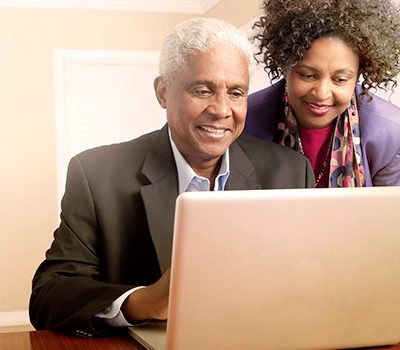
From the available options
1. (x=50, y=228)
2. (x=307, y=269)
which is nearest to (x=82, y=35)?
(x=50, y=228)

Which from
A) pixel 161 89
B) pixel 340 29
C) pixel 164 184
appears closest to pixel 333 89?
pixel 340 29

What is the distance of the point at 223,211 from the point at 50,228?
170 inches

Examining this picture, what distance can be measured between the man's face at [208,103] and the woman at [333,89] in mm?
336

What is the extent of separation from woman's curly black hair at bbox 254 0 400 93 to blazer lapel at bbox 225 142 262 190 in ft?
1.18

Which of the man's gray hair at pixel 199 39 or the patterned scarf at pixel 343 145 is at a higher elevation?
the man's gray hair at pixel 199 39

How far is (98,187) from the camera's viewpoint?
A: 1652 millimetres

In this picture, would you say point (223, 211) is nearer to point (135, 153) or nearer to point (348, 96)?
point (135, 153)

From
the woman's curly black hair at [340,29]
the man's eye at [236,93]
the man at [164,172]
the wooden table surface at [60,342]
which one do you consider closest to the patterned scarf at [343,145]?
the woman's curly black hair at [340,29]

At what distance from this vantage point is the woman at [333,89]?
6.35ft

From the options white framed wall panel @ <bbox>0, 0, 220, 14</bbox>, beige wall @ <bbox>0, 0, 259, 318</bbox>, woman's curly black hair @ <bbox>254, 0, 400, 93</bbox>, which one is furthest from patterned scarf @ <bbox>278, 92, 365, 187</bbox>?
white framed wall panel @ <bbox>0, 0, 220, 14</bbox>

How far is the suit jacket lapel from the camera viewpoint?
156 centimetres

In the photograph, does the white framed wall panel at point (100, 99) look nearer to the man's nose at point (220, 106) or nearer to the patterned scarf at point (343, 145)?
the patterned scarf at point (343, 145)

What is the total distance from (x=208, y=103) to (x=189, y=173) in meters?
0.17

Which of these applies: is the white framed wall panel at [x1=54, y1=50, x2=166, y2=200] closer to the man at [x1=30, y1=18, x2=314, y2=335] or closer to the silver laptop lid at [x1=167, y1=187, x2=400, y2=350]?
the man at [x1=30, y1=18, x2=314, y2=335]
